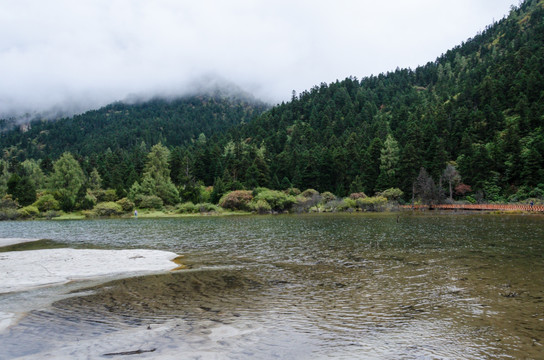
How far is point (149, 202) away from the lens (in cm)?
7688

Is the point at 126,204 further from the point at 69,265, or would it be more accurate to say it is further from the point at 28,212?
the point at 69,265

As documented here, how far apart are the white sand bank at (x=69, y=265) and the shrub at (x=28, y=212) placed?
62.3 metres

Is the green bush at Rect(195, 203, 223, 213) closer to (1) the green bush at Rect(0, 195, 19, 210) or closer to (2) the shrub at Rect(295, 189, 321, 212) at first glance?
(2) the shrub at Rect(295, 189, 321, 212)

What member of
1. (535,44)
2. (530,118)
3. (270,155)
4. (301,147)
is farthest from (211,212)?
(535,44)

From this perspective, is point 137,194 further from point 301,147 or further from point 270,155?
point 301,147

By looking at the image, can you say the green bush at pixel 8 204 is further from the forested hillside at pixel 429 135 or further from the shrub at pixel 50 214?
the forested hillside at pixel 429 135

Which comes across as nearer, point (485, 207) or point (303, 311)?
point (303, 311)

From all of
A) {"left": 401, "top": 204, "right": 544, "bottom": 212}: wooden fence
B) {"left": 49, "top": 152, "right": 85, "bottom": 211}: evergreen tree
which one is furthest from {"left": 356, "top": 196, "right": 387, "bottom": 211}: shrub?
{"left": 49, "top": 152, "right": 85, "bottom": 211}: evergreen tree

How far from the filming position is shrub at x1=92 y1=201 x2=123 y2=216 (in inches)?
2901

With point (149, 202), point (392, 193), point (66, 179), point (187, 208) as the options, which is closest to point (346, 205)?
point (392, 193)

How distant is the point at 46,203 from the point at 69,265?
231ft

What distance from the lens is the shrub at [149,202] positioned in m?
Result: 76.9

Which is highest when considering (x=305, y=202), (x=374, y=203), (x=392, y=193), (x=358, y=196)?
(x=392, y=193)

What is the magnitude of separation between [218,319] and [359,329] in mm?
3681
